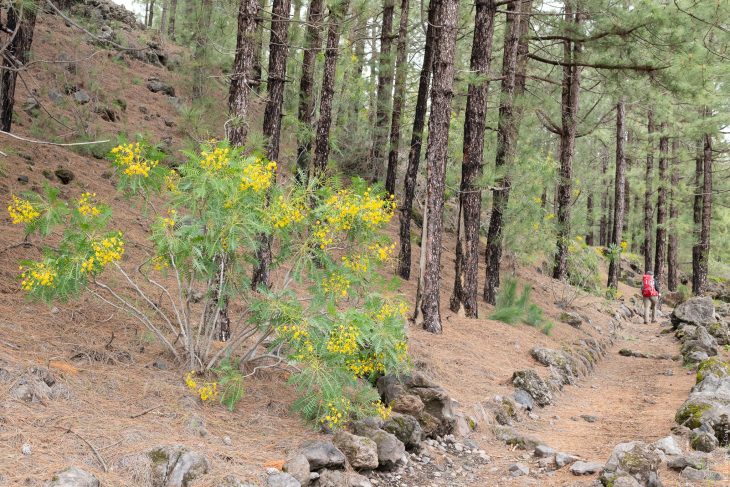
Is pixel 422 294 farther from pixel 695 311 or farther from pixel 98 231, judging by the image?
pixel 695 311

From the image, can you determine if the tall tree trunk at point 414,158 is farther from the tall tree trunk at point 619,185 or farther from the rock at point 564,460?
the tall tree trunk at point 619,185

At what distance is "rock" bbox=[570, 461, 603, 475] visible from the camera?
4938 millimetres

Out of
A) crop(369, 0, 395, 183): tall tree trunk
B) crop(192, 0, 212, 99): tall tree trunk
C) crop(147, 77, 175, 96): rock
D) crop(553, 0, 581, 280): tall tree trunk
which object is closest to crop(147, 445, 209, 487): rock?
crop(369, 0, 395, 183): tall tree trunk

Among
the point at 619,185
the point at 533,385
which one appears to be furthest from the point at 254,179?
the point at 619,185

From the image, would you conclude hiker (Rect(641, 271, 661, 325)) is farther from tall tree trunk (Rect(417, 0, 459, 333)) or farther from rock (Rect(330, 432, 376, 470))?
rock (Rect(330, 432, 376, 470))

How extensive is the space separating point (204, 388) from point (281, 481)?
1200 mm

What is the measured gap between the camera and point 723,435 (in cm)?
553

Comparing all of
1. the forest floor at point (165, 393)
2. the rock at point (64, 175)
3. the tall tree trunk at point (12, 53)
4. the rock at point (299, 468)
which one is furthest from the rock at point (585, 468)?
the tall tree trunk at point (12, 53)

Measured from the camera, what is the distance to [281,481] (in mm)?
4051

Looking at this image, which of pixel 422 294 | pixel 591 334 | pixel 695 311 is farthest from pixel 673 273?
pixel 422 294

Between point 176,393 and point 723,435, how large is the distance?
5.05 meters

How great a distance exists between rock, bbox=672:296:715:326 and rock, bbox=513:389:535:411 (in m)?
9.23

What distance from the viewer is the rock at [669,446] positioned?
17.1 ft

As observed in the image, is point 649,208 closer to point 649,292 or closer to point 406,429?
point 649,292
